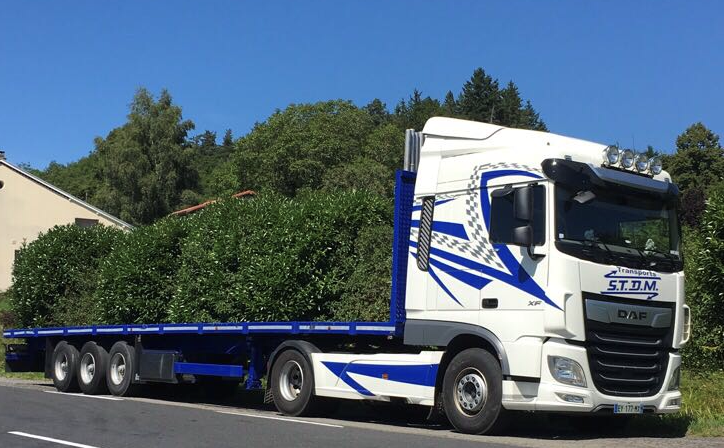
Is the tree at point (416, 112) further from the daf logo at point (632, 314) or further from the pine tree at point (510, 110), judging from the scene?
the daf logo at point (632, 314)

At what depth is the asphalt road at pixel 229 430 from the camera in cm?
909

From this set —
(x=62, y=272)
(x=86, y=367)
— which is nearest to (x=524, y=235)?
(x=86, y=367)

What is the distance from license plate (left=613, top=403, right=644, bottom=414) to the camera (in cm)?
925

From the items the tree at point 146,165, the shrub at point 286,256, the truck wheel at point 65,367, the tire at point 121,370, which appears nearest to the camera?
the shrub at point 286,256

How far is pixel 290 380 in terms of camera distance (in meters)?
12.4

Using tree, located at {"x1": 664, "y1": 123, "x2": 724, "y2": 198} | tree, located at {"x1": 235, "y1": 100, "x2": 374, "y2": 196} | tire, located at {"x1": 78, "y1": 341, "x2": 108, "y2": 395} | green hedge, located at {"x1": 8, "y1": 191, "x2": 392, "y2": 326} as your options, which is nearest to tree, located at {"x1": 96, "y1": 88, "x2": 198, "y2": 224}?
tree, located at {"x1": 235, "y1": 100, "x2": 374, "y2": 196}

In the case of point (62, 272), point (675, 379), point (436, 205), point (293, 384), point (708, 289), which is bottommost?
point (293, 384)

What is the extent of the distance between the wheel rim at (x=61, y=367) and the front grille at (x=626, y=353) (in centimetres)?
1255

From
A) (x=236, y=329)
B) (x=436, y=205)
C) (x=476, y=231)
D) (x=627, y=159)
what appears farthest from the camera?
(x=236, y=329)

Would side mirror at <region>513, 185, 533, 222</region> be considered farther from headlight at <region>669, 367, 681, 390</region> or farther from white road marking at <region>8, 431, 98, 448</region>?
white road marking at <region>8, 431, 98, 448</region>

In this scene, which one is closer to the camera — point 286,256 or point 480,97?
point 286,256

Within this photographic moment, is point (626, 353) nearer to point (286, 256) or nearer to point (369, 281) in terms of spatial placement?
point (369, 281)

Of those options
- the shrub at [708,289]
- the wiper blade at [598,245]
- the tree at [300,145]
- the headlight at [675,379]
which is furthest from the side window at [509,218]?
the tree at [300,145]

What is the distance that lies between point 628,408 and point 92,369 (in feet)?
38.5
